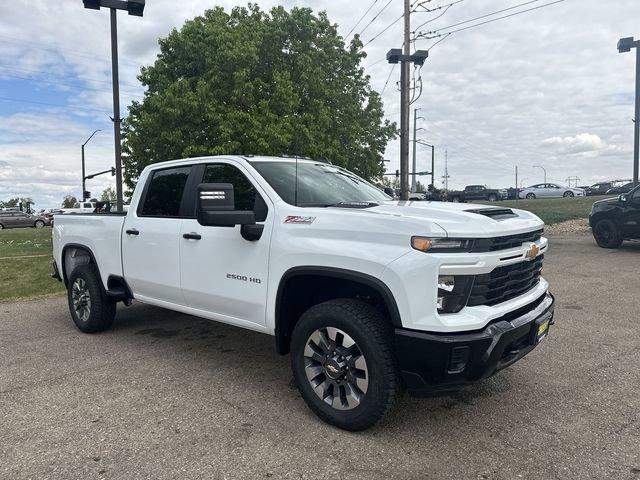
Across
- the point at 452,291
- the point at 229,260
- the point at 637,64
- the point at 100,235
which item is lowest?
the point at 452,291

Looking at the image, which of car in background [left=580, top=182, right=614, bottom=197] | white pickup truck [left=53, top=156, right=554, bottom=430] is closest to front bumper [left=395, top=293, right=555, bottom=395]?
white pickup truck [left=53, top=156, right=554, bottom=430]

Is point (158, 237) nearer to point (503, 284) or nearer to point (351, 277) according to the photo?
point (351, 277)

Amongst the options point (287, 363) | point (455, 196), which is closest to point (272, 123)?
point (287, 363)

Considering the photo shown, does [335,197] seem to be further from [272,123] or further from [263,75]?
[263,75]

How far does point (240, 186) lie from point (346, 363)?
174cm

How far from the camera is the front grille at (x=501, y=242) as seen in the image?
300cm

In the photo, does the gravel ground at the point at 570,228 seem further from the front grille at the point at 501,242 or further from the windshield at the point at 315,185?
the front grille at the point at 501,242

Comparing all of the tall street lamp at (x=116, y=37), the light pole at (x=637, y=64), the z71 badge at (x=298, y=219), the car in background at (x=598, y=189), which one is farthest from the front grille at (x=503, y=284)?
the car in background at (x=598, y=189)

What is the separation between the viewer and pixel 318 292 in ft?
12.4

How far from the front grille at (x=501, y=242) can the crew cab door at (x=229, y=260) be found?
148cm

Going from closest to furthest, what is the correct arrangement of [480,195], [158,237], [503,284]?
[503,284], [158,237], [480,195]

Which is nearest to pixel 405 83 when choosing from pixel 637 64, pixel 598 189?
pixel 637 64

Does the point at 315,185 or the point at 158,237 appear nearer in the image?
the point at 315,185

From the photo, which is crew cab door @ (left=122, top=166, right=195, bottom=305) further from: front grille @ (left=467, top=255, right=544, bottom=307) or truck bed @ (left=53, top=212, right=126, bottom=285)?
front grille @ (left=467, top=255, right=544, bottom=307)
